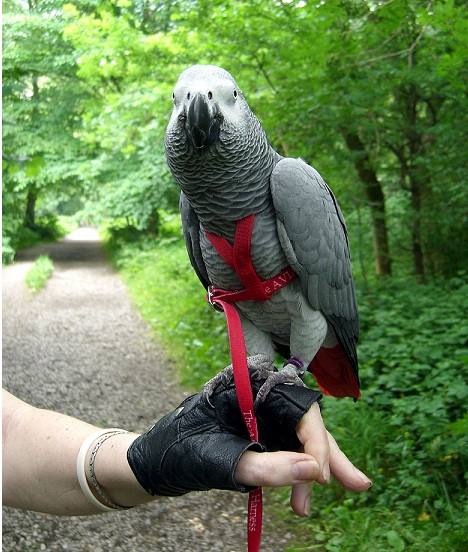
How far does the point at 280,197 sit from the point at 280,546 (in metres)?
1.90

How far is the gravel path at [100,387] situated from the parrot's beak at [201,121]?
82.7 inches

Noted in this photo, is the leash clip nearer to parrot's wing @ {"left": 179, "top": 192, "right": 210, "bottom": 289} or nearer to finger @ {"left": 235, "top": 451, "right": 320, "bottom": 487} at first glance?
parrot's wing @ {"left": 179, "top": 192, "right": 210, "bottom": 289}

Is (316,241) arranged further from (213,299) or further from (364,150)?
(364,150)

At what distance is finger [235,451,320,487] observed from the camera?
0.92 metres

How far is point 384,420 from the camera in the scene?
2834 mm

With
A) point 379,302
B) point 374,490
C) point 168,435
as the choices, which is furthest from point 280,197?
point 379,302

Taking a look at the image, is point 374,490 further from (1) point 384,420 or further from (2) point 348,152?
(2) point 348,152

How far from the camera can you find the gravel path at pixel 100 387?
2.52 m

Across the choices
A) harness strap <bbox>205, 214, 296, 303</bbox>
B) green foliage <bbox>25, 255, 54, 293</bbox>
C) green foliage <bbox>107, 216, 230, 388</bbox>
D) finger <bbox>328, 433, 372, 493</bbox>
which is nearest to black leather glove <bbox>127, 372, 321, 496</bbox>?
finger <bbox>328, 433, 372, 493</bbox>

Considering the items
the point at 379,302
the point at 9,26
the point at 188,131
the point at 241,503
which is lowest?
the point at 241,503

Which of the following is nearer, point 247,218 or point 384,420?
point 247,218

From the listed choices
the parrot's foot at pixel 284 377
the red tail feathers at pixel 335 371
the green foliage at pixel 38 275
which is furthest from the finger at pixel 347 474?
the green foliage at pixel 38 275

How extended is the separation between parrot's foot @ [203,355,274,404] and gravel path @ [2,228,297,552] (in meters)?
1.44

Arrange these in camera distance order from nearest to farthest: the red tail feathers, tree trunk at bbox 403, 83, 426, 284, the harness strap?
the harness strap, the red tail feathers, tree trunk at bbox 403, 83, 426, 284
